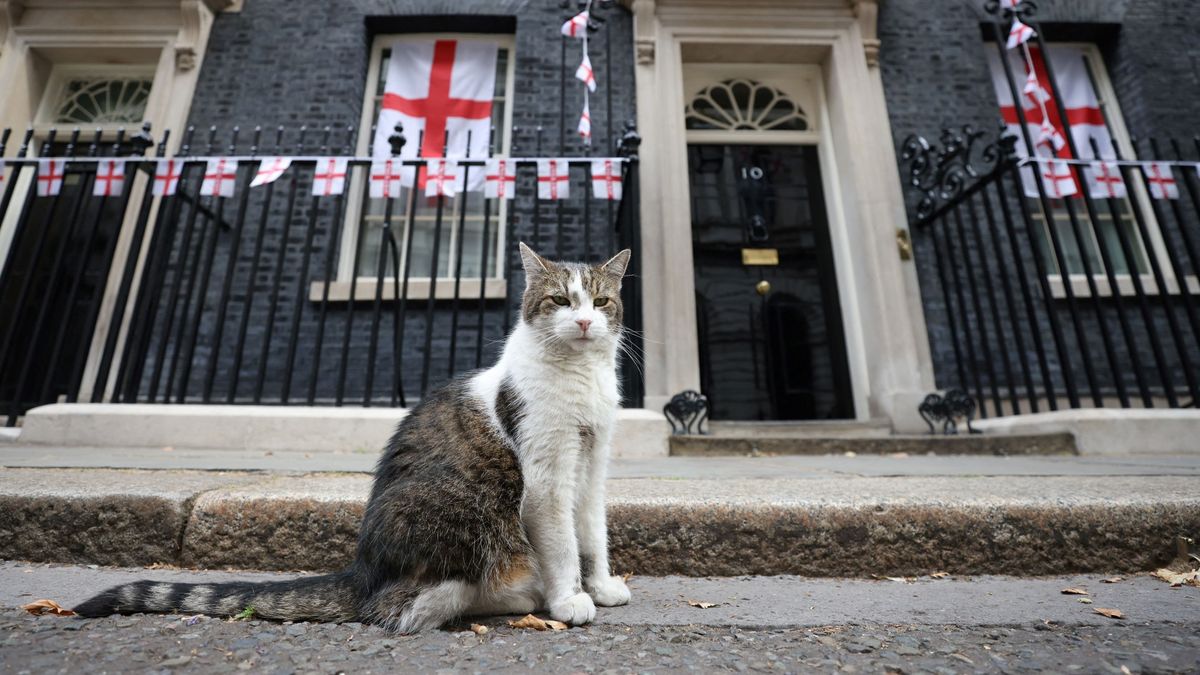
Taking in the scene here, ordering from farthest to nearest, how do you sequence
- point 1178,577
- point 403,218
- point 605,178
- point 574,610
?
point 403,218, point 605,178, point 1178,577, point 574,610

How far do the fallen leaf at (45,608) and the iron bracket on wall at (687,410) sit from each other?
359 centimetres

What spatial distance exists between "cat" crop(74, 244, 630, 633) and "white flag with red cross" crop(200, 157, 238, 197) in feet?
12.8

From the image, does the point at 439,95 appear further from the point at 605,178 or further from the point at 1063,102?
the point at 1063,102

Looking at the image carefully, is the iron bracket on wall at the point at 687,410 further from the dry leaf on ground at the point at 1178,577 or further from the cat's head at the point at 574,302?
the dry leaf on ground at the point at 1178,577

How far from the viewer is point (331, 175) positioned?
14.4 ft

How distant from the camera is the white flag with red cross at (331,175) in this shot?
4355mm

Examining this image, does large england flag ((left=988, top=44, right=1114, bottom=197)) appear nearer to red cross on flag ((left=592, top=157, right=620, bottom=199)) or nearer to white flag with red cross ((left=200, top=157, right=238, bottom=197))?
red cross on flag ((left=592, top=157, right=620, bottom=199))

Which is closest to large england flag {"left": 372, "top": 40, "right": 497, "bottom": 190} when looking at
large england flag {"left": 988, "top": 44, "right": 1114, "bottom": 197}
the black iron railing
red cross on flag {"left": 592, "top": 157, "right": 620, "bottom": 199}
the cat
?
the black iron railing

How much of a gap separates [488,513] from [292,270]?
5.01 meters

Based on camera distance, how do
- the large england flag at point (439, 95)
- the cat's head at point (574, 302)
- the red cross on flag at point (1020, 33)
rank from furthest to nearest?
the large england flag at point (439, 95)
the red cross on flag at point (1020, 33)
the cat's head at point (574, 302)

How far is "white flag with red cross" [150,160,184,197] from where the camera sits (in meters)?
4.29

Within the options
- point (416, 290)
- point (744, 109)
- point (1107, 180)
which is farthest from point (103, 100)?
point (1107, 180)

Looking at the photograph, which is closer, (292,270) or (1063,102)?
(292,270)

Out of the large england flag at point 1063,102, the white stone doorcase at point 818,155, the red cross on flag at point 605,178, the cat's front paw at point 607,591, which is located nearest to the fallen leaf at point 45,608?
the cat's front paw at point 607,591
